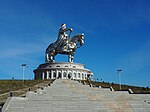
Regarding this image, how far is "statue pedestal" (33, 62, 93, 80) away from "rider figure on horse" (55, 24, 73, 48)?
15.5 ft

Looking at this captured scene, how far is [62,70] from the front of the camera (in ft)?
224

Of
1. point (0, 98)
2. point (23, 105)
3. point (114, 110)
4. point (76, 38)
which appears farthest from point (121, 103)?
point (76, 38)

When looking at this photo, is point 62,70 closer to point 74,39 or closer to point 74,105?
point 74,39

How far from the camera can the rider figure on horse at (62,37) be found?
67750 millimetres

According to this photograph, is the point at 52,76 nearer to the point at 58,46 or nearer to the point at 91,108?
the point at 58,46

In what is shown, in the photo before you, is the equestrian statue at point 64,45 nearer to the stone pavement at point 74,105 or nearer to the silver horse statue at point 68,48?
the silver horse statue at point 68,48

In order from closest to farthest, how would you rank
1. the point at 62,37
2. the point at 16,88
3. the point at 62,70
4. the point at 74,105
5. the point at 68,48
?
1. the point at 74,105
2. the point at 16,88
3. the point at 68,48
4. the point at 62,70
5. the point at 62,37

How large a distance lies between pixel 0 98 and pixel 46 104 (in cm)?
395

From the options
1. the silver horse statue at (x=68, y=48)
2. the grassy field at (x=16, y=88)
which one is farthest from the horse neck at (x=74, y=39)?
the grassy field at (x=16, y=88)

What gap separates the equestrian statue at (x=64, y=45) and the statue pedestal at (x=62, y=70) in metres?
1.46

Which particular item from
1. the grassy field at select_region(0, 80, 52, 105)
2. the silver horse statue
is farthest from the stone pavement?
the silver horse statue

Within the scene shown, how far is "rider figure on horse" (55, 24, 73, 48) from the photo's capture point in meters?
67.8

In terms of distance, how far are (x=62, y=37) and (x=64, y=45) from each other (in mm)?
2253

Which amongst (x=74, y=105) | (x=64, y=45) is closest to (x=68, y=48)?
(x=64, y=45)
